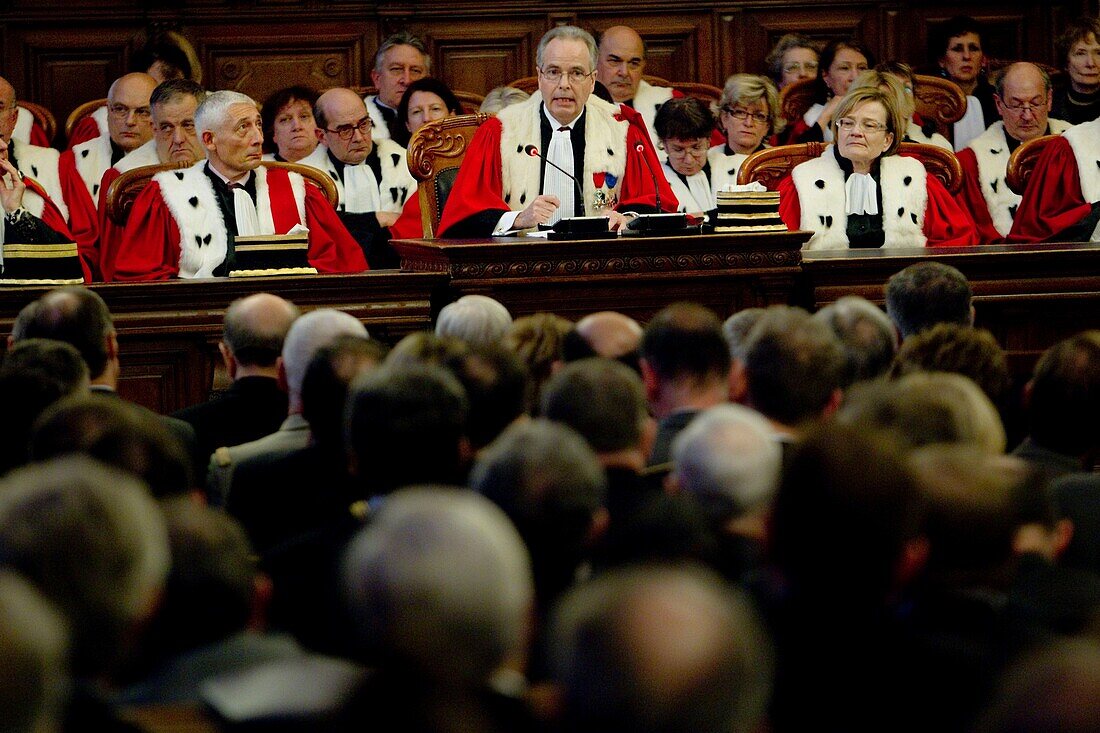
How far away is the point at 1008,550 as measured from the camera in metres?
2.31

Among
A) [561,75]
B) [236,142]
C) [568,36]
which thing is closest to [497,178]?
[561,75]

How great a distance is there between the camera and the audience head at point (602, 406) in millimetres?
2820

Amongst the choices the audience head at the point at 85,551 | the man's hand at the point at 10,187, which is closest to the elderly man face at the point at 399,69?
the man's hand at the point at 10,187

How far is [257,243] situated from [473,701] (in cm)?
458

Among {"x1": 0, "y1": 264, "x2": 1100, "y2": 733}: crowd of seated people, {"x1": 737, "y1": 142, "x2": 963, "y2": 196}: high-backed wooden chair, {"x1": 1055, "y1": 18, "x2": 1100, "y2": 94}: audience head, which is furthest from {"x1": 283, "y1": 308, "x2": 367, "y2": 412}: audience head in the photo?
{"x1": 1055, "y1": 18, "x2": 1100, "y2": 94}: audience head

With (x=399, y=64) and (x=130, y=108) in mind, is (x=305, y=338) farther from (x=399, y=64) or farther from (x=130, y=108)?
(x=399, y=64)

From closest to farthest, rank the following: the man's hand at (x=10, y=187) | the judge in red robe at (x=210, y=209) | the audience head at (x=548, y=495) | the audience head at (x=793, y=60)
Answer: the audience head at (x=548, y=495) → the man's hand at (x=10, y=187) → the judge in red robe at (x=210, y=209) → the audience head at (x=793, y=60)

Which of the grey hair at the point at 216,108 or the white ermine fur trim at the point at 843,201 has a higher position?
the grey hair at the point at 216,108

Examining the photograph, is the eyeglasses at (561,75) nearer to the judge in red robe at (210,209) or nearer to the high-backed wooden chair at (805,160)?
the high-backed wooden chair at (805,160)

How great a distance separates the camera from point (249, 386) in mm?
4277

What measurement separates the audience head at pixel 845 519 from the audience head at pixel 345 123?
23.1 ft

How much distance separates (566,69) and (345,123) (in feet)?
6.16

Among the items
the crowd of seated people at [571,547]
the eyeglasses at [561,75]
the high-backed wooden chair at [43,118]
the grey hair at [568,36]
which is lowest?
the crowd of seated people at [571,547]

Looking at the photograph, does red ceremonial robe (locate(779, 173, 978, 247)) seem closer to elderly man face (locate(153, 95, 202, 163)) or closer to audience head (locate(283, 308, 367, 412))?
elderly man face (locate(153, 95, 202, 163))
